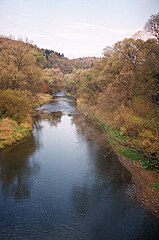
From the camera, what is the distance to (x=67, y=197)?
18234 mm

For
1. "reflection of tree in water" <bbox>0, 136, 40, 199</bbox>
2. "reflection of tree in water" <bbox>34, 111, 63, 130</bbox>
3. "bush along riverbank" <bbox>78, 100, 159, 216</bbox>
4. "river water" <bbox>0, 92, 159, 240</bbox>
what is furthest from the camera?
"reflection of tree in water" <bbox>34, 111, 63, 130</bbox>

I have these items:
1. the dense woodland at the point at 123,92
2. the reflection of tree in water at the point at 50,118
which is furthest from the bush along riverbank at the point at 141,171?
the reflection of tree in water at the point at 50,118

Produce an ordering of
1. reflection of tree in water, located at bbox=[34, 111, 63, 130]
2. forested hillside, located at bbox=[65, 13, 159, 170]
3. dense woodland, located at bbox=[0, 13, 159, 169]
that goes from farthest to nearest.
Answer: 1. reflection of tree in water, located at bbox=[34, 111, 63, 130]
2. forested hillside, located at bbox=[65, 13, 159, 170]
3. dense woodland, located at bbox=[0, 13, 159, 169]

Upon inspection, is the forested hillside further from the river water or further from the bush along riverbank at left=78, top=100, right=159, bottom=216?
the river water

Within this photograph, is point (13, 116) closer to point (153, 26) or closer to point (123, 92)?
point (123, 92)

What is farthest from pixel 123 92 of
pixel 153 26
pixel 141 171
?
pixel 141 171

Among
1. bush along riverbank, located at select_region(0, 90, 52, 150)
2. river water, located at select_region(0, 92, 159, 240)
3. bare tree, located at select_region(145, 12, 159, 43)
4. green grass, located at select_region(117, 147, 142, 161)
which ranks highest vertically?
bare tree, located at select_region(145, 12, 159, 43)

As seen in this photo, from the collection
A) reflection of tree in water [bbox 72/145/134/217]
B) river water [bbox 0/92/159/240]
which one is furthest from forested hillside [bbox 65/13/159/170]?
river water [bbox 0/92/159/240]

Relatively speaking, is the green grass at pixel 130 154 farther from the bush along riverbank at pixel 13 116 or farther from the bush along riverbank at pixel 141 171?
the bush along riverbank at pixel 13 116

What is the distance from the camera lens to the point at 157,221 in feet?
50.9

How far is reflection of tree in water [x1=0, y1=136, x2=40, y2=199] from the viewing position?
752 inches

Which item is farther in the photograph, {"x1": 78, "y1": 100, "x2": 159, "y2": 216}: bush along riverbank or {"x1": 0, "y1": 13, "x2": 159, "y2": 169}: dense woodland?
{"x1": 0, "y1": 13, "x2": 159, "y2": 169}: dense woodland

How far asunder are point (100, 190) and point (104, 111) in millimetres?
23574

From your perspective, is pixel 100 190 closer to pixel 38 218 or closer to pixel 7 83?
pixel 38 218
